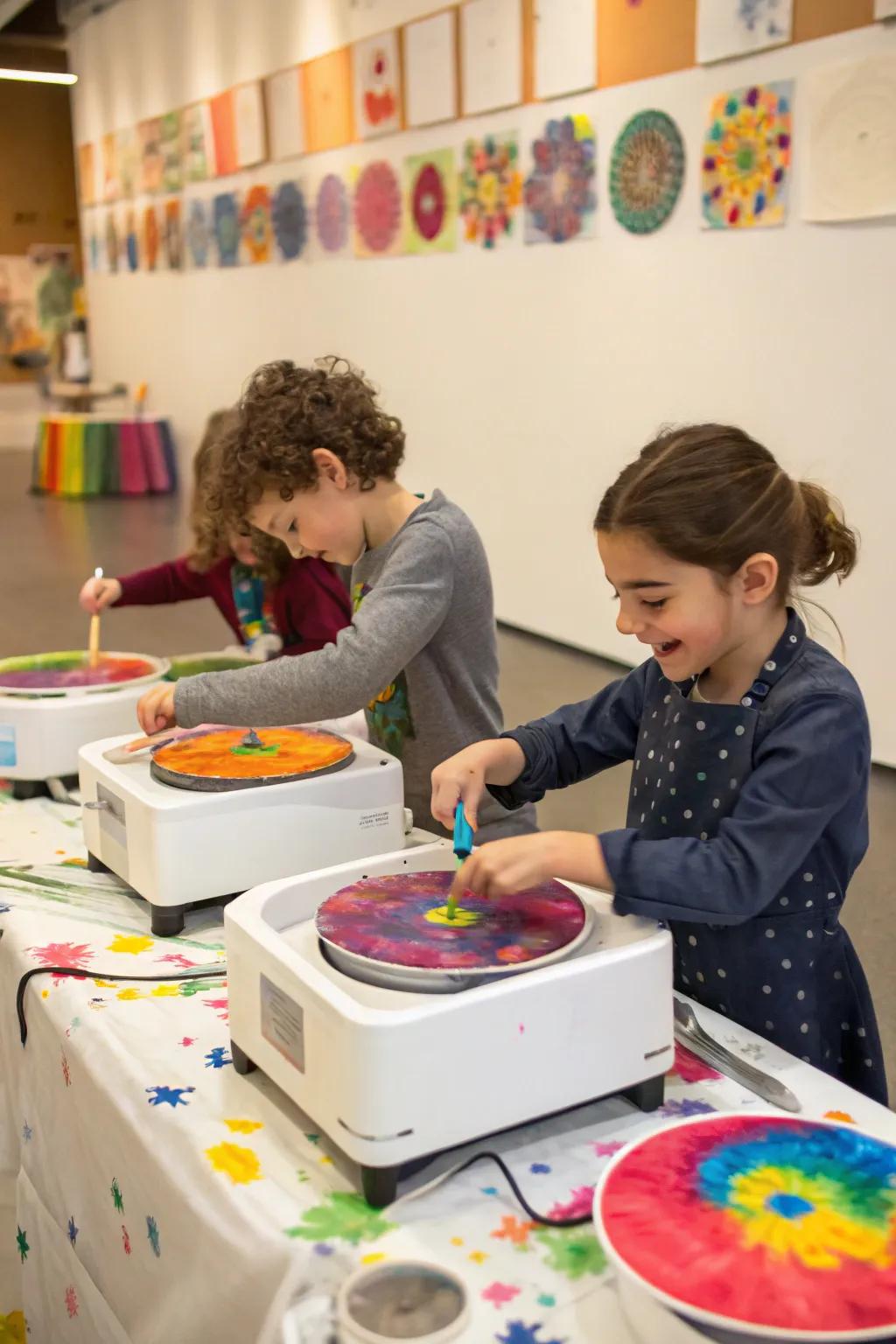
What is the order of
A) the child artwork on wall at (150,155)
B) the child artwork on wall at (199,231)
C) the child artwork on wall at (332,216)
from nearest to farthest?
the child artwork on wall at (332,216) < the child artwork on wall at (199,231) < the child artwork on wall at (150,155)

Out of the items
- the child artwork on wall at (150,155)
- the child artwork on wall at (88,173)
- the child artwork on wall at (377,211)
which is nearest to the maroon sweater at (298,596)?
the child artwork on wall at (377,211)

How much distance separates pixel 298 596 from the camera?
207 centimetres

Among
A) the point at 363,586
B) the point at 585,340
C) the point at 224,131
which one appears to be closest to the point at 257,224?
the point at 224,131

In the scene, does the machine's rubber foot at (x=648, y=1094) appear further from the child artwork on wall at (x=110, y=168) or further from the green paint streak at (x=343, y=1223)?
the child artwork on wall at (x=110, y=168)

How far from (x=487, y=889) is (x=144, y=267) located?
25.3 feet

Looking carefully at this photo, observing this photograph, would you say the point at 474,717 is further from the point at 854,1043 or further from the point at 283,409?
the point at 854,1043

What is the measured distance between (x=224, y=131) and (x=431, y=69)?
2.26 metres

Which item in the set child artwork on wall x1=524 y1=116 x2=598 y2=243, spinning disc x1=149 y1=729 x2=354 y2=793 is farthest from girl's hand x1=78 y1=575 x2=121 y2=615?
child artwork on wall x1=524 y1=116 x2=598 y2=243

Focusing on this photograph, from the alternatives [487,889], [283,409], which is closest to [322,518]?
[283,409]

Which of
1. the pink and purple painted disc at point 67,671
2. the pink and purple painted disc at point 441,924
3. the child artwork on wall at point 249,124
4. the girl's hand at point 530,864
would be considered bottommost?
the pink and purple painted disc at point 67,671

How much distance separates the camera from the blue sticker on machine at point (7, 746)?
1.61 meters

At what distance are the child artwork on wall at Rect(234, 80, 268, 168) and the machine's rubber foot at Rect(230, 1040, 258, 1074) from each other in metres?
5.76

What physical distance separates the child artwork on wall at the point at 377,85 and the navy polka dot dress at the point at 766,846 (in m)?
4.17

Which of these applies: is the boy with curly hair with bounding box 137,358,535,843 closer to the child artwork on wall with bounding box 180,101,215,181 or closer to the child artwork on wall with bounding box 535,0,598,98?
the child artwork on wall with bounding box 535,0,598,98
